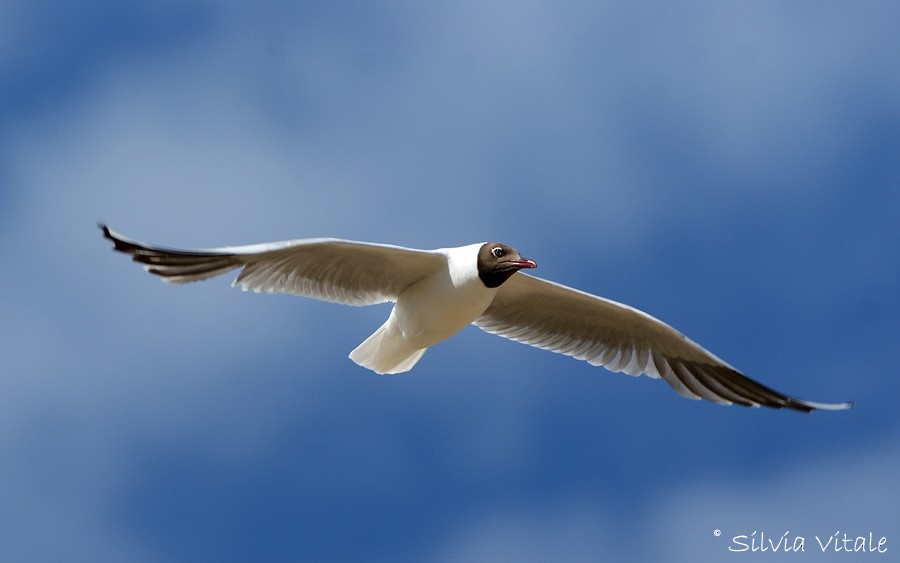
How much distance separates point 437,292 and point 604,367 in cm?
208

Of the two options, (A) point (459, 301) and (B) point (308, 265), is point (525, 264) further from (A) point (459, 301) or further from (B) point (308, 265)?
(B) point (308, 265)

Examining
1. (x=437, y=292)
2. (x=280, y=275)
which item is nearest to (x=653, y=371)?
(x=437, y=292)

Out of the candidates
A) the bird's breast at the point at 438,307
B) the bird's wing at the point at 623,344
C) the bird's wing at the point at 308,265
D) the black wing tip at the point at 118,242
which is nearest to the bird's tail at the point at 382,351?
the bird's breast at the point at 438,307

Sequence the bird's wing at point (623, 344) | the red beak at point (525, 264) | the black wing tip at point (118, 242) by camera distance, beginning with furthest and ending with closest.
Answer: the bird's wing at point (623, 344)
the red beak at point (525, 264)
the black wing tip at point (118, 242)

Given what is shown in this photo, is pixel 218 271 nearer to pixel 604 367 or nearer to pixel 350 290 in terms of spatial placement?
pixel 350 290

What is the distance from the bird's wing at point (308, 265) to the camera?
9414mm

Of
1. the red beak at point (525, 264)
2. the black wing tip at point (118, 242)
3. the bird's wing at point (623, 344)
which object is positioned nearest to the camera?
the black wing tip at point (118, 242)

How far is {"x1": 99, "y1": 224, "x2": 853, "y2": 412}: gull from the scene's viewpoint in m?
9.73

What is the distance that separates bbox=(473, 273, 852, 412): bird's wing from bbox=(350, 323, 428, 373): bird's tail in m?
1.01

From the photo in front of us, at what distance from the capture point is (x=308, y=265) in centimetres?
1022

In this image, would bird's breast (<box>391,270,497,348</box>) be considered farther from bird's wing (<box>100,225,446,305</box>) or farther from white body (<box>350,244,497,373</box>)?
bird's wing (<box>100,225,446,305</box>)

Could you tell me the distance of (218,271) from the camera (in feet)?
31.5

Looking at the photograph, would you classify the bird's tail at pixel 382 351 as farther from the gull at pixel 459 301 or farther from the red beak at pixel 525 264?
the red beak at pixel 525 264

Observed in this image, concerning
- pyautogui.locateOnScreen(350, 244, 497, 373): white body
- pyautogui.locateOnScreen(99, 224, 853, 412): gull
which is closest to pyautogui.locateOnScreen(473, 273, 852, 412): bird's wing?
pyautogui.locateOnScreen(99, 224, 853, 412): gull
